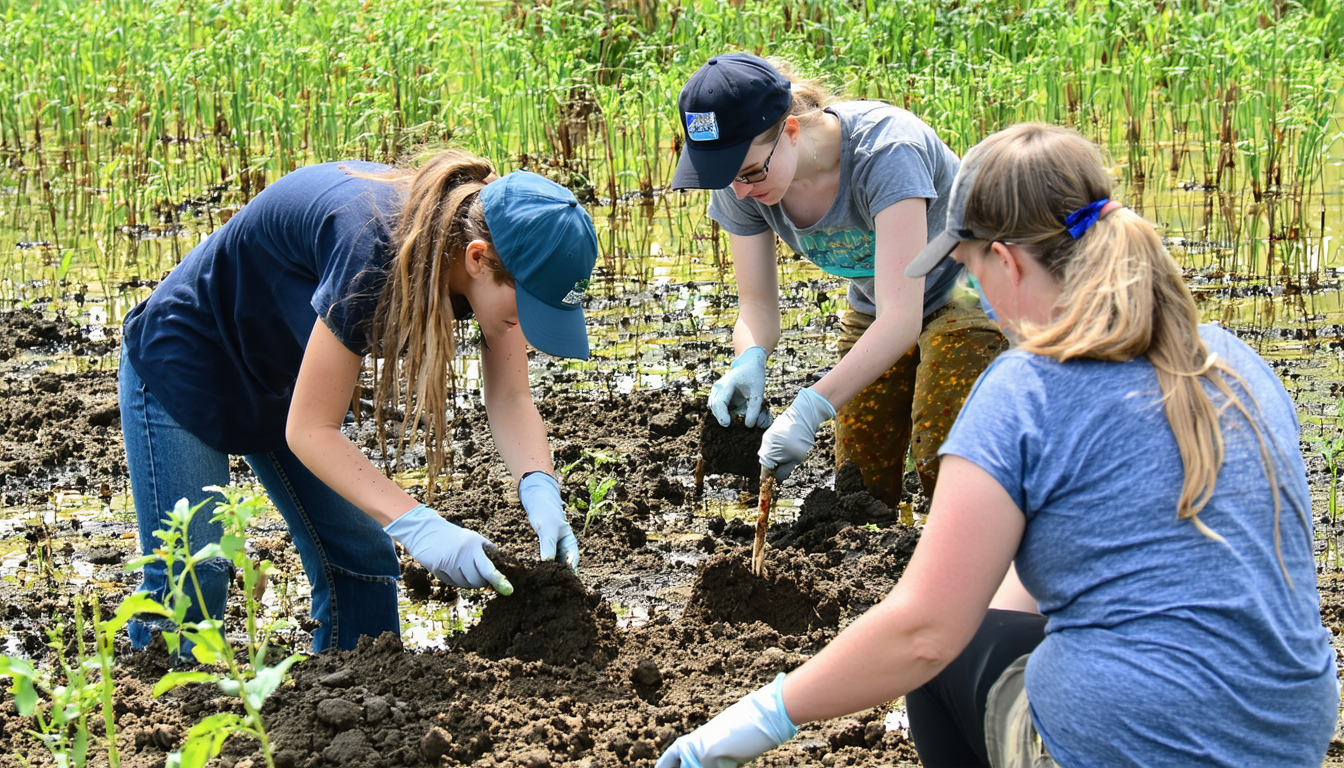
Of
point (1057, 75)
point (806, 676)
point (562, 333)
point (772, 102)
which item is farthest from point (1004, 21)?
point (806, 676)

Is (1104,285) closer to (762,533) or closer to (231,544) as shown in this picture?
(231,544)

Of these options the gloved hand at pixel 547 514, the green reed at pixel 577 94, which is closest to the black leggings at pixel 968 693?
the gloved hand at pixel 547 514

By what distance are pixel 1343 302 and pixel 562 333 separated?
4.27 m

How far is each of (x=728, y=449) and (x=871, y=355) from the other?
0.91 m

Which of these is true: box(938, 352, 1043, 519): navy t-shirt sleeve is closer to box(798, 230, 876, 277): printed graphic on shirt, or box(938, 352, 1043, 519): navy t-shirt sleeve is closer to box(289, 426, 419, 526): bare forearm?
box(289, 426, 419, 526): bare forearm

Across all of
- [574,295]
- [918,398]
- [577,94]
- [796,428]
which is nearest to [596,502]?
[796,428]

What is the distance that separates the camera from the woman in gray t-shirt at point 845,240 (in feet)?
10.4

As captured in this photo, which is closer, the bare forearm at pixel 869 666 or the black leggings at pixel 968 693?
the bare forearm at pixel 869 666

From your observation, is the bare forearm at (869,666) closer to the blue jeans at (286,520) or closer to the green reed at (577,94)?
the blue jeans at (286,520)

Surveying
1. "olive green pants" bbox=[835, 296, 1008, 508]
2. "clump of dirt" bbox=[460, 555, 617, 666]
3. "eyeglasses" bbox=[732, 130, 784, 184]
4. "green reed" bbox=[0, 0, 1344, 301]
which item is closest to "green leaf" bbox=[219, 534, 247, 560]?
"clump of dirt" bbox=[460, 555, 617, 666]

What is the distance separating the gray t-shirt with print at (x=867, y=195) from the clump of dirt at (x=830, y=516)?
0.61 metres

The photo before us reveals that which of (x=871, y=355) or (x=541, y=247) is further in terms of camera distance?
(x=871, y=355)

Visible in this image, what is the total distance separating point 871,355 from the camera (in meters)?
3.38

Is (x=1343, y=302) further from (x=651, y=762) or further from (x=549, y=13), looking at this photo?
(x=549, y=13)
